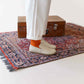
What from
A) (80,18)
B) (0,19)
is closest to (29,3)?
(0,19)

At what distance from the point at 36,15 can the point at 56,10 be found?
7.37 ft

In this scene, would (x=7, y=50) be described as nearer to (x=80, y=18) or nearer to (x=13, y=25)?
(x=13, y=25)

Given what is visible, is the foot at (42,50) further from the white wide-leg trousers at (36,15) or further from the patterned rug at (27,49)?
the white wide-leg trousers at (36,15)

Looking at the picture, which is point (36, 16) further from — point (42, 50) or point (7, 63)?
point (7, 63)

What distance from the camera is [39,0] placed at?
4.66 ft

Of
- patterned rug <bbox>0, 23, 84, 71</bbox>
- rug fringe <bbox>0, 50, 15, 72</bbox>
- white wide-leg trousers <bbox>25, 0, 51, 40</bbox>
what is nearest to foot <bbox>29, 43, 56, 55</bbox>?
patterned rug <bbox>0, 23, 84, 71</bbox>

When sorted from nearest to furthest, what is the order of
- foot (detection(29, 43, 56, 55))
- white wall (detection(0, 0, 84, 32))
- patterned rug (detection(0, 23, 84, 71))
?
patterned rug (detection(0, 23, 84, 71)), foot (detection(29, 43, 56, 55)), white wall (detection(0, 0, 84, 32))

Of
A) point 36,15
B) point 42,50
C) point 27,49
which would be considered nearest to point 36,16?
point 36,15

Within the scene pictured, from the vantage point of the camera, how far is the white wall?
10.8 ft

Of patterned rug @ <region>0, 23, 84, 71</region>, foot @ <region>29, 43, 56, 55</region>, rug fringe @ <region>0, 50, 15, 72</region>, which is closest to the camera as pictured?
rug fringe @ <region>0, 50, 15, 72</region>

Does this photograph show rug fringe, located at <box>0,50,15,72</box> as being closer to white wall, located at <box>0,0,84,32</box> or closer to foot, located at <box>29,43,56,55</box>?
foot, located at <box>29,43,56,55</box>

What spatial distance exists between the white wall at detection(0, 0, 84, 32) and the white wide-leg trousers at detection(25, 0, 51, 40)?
1.65 metres

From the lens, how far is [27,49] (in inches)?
72.6

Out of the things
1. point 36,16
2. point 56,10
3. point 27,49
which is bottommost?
point 27,49
